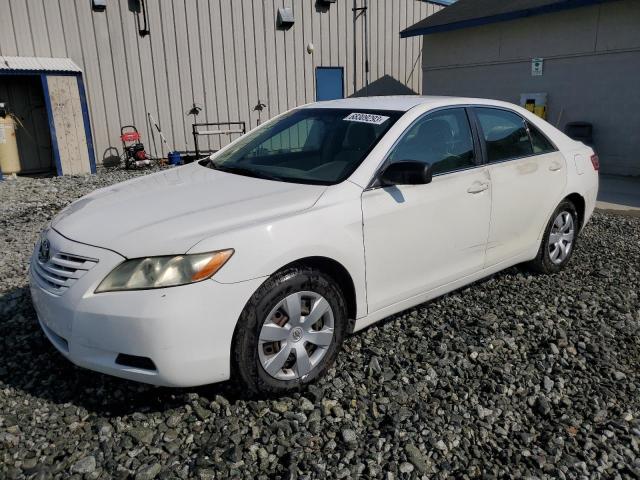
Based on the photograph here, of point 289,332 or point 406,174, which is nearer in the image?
point 289,332

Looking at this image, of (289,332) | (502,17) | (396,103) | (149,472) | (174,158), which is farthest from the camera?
(174,158)

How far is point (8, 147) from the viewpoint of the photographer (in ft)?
34.5

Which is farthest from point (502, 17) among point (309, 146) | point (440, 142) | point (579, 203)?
point (309, 146)

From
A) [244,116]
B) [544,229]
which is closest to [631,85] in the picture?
[544,229]

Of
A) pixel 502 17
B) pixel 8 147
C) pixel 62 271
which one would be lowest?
pixel 8 147

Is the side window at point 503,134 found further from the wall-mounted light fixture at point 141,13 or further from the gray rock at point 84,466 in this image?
the wall-mounted light fixture at point 141,13

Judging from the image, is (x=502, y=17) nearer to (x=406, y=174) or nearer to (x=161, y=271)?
(x=406, y=174)

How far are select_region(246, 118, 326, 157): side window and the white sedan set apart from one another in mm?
13

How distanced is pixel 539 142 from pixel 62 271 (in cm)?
367

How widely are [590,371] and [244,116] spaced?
37.4 ft

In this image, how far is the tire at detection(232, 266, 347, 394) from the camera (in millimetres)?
2596

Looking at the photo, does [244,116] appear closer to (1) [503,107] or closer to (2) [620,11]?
(2) [620,11]

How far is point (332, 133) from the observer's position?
11.9 ft

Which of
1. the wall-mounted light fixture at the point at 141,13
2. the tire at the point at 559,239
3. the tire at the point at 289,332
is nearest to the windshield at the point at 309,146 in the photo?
the tire at the point at 289,332
